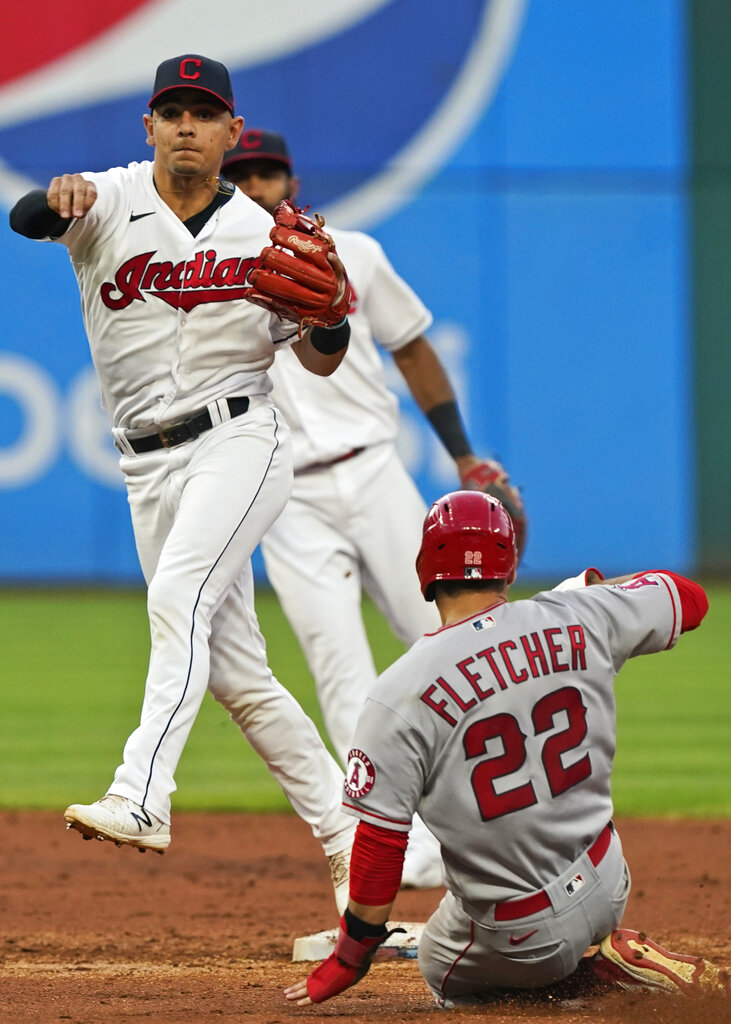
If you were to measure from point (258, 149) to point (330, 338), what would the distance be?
1290 mm

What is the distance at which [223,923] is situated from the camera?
4.62 m

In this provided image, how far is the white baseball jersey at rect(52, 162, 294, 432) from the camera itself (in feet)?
12.3

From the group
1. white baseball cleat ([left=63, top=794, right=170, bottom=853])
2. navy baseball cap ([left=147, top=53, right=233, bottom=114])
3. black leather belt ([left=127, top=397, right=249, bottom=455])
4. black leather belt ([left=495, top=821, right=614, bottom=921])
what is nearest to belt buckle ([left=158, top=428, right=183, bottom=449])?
black leather belt ([left=127, top=397, right=249, bottom=455])

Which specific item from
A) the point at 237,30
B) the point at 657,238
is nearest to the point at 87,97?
the point at 237,30

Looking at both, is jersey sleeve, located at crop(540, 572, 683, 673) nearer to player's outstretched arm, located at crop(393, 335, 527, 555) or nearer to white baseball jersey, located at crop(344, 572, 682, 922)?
white baseball jersey, located at crop(344, 572, 682, 922)

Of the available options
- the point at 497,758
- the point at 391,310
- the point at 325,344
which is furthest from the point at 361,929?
the point at 391,310

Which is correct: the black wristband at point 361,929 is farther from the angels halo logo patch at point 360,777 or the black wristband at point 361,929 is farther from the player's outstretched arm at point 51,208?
the player's outstretched arm at point 51,208

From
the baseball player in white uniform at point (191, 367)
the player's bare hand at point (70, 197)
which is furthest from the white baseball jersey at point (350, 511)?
the player's bare hand at point (70, 197)

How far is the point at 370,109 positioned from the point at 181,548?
38.9 ft

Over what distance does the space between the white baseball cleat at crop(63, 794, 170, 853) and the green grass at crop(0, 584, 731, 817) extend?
3308 mm

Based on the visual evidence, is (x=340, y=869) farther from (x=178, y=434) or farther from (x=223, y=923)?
(x=178, y=434)

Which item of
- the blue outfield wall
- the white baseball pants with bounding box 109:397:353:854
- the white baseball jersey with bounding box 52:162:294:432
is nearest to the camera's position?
the white baseball pants with bounding box 109:397:353:854

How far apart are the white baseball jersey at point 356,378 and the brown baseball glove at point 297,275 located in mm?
1267

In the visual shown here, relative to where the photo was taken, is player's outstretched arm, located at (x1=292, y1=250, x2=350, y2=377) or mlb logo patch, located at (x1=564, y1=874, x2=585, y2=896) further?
player's outstretched arm, located at (x1=292, y1=250, x2=350, y2=377)
